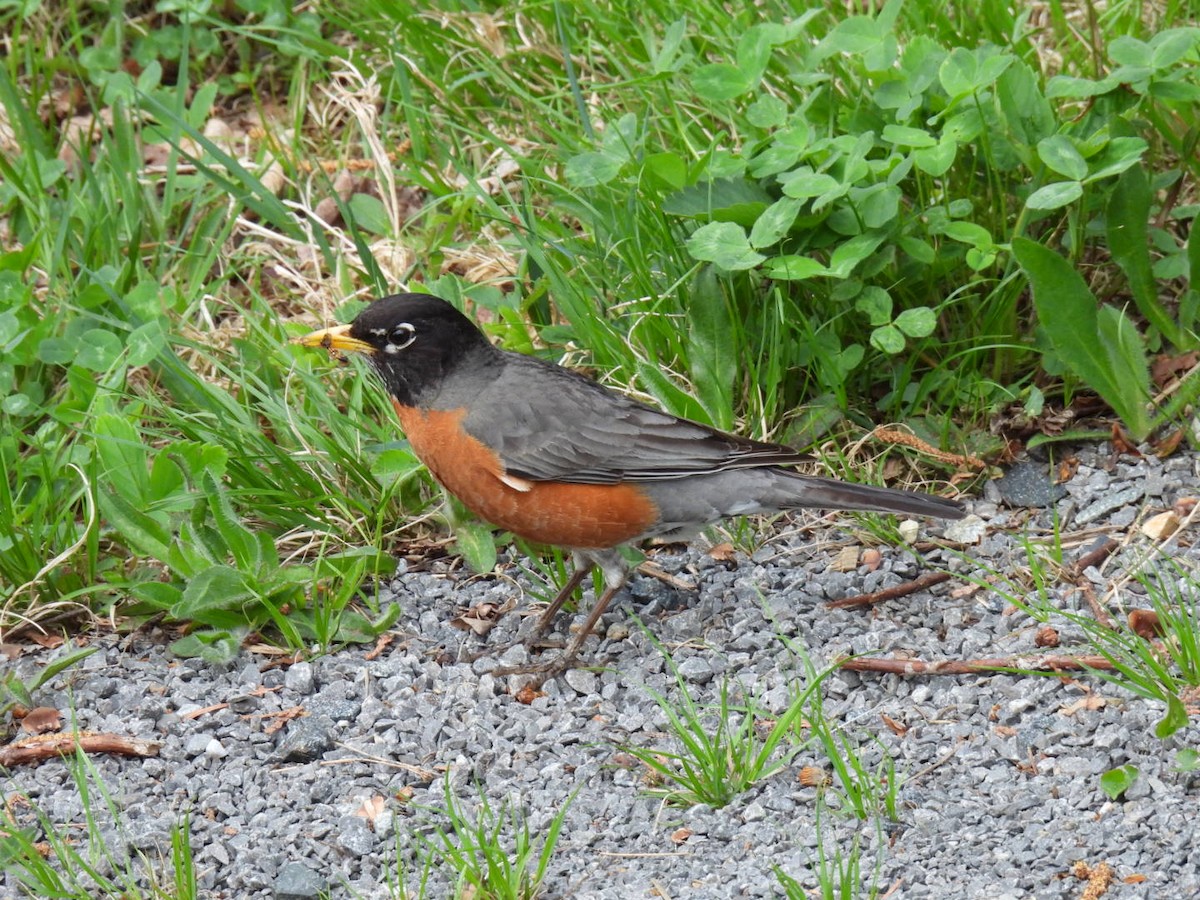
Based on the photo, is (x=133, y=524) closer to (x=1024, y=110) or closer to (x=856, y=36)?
(x=856, y=36)

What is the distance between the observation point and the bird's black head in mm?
5023

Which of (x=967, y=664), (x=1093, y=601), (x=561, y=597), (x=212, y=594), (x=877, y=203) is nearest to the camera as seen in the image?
(x=967, y=664)

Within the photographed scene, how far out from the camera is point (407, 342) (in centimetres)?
505

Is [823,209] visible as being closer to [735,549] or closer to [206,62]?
[735,549]

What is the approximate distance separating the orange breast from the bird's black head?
206mm

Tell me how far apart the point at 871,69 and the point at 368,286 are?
88.2 inches

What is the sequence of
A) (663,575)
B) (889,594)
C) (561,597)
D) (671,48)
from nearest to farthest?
(889,594), (561,597), (663,575), (671,48)

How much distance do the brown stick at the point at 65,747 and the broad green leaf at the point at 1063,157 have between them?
3.23 meters

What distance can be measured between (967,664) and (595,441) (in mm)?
1411

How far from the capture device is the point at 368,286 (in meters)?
6.16

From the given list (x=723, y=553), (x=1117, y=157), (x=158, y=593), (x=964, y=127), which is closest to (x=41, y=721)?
(x=158, y=593)

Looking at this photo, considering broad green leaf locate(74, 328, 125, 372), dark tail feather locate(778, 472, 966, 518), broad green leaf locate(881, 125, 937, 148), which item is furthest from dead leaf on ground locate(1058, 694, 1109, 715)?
broad green leaf locate(74, 328, 125, 372)

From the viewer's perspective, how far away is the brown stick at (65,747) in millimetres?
4172

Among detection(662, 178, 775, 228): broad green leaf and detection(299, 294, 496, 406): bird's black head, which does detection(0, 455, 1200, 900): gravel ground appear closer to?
detection(299, 294, 496, 406): bird's black head
